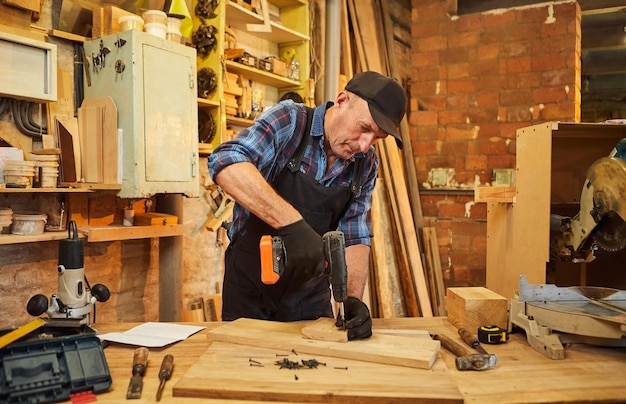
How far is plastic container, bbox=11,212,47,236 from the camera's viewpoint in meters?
2.28

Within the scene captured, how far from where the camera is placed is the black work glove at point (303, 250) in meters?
1.50

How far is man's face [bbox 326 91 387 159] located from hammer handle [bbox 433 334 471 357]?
0.71 metres

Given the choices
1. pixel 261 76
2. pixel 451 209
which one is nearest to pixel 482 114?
pixel 451 209

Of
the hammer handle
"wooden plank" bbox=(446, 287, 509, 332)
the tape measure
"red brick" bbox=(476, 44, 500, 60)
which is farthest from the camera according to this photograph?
"red brick" bbox=(476, 44, 500, 60)

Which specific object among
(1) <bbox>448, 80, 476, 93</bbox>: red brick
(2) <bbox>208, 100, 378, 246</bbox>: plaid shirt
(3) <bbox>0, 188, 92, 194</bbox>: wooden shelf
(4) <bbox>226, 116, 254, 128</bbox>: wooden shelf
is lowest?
(3) <bbox>0, 188, 92, 194</bbox>: wooden shelf

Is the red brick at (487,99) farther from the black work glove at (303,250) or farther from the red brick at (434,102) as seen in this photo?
the black work glove at (303,250)

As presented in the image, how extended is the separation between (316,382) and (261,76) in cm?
270

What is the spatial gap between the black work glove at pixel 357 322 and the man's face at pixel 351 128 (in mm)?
583

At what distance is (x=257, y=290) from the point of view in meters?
2.00

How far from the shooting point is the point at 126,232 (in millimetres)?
2609

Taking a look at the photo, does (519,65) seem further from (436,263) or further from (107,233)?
(107,233)

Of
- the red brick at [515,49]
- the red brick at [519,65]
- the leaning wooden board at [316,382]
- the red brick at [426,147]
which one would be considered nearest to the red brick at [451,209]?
the red brick at [426,147]

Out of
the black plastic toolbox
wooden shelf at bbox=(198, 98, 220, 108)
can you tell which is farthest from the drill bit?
wooden shelf at bbox=(198, 98, 220, 108)

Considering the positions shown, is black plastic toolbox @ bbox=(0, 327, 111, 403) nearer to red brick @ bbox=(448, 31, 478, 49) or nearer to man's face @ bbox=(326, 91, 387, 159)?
man's face @ bbox=(326, 91, 387, 159)
